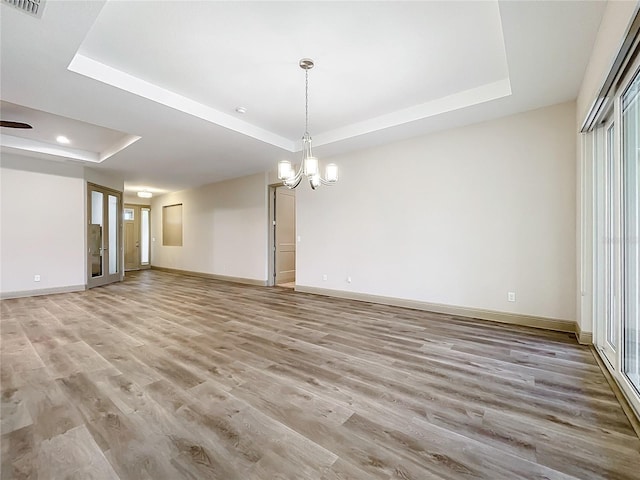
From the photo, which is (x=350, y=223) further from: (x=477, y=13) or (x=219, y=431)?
(x=219, y=431)

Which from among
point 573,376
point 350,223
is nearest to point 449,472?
point 573,376

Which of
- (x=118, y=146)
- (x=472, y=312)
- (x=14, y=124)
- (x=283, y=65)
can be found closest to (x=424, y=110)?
(x=283, y=65)

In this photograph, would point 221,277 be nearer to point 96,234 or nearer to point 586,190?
point 96,234

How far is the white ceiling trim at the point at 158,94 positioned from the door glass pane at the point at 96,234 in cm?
501

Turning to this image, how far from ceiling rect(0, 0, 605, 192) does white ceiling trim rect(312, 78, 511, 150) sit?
0.01 m

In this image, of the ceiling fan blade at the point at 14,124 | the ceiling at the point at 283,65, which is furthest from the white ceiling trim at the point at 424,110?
the ceiling fan blade at the point at 14,124

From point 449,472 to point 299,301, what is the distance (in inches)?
164

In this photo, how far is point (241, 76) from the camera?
3.31 m

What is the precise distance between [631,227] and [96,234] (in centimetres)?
945

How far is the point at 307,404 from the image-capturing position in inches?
80.0

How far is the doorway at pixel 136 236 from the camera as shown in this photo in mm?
10941

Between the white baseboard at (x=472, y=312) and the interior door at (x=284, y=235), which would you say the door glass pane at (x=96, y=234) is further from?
the white baseboard at (x=472, y=312)

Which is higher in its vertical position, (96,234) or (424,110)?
(424,110)

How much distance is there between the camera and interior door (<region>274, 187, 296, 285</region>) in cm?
745
